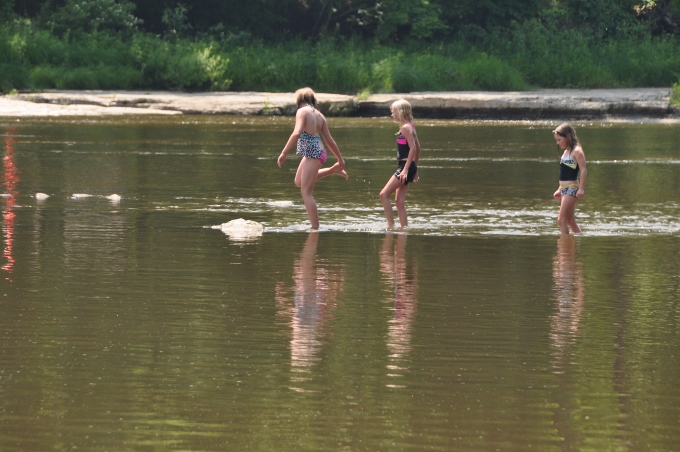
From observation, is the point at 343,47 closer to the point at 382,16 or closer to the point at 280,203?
the point at 382,16

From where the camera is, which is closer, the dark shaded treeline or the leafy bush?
the leafy bush

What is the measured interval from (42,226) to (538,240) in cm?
466

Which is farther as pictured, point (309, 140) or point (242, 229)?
point (309, 140)

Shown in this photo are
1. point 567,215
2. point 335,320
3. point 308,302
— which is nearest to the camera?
point 335,320

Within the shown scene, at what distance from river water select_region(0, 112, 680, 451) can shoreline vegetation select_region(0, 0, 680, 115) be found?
2423 centimetres

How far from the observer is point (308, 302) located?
8922mm

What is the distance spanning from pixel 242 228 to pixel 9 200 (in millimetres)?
3784

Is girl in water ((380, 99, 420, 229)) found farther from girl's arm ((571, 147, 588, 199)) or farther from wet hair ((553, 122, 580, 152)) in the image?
girl's arm ((571, 147, 588, 199))

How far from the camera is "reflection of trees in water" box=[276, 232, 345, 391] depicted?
23.9 ft

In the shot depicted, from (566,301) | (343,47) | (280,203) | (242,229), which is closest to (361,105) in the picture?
(343,47)

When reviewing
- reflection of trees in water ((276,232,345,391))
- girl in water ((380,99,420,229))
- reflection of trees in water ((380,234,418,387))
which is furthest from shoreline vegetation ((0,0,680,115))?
reflection of trees in water ((276,232,345,391))

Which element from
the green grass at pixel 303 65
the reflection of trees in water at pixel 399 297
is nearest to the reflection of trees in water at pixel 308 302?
the reflection of trees in water at pixel 399 297

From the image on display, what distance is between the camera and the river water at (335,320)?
5.92 meters

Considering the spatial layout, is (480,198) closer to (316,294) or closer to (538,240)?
(538,240)
